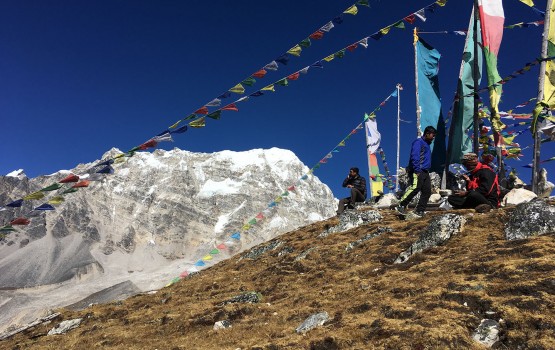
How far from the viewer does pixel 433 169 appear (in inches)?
765

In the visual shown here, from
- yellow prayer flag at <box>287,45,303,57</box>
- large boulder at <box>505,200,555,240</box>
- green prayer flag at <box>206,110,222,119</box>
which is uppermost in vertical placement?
yellow prayer flag at <box>287,45,303,57</box>

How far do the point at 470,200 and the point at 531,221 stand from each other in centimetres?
317

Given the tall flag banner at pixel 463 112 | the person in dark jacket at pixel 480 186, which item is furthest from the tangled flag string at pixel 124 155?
the person in dark jacket at pixel 480 186

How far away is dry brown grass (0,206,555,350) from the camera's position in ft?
18.8

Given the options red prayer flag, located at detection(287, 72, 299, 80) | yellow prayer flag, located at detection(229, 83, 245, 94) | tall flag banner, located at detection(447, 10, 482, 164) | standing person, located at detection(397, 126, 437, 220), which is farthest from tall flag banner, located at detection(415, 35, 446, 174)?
yellow prayer flag, located at detection(229, 83, 245, 94)

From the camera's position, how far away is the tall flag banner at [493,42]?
16.5 meters

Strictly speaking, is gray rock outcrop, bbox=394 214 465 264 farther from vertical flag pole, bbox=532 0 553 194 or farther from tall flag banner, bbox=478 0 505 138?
tall flag banner, bbox=478 0 505 138

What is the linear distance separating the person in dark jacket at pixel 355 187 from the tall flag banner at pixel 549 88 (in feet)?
23.6

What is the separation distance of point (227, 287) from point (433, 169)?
1252 centimetres

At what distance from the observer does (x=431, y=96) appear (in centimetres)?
2064

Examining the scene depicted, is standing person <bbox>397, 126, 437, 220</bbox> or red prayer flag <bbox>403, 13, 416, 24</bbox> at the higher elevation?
red prayer flag <bbox>403, 13, 416, 24</bbox>

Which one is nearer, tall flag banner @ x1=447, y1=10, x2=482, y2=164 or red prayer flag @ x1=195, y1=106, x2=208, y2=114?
red prayer flag @ x1=195, y1=106, x2=208, y2=114

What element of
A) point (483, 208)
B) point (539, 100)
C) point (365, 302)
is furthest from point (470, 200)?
point (365, 302)

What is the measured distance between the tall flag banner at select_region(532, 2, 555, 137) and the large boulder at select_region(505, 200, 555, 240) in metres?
7.18
